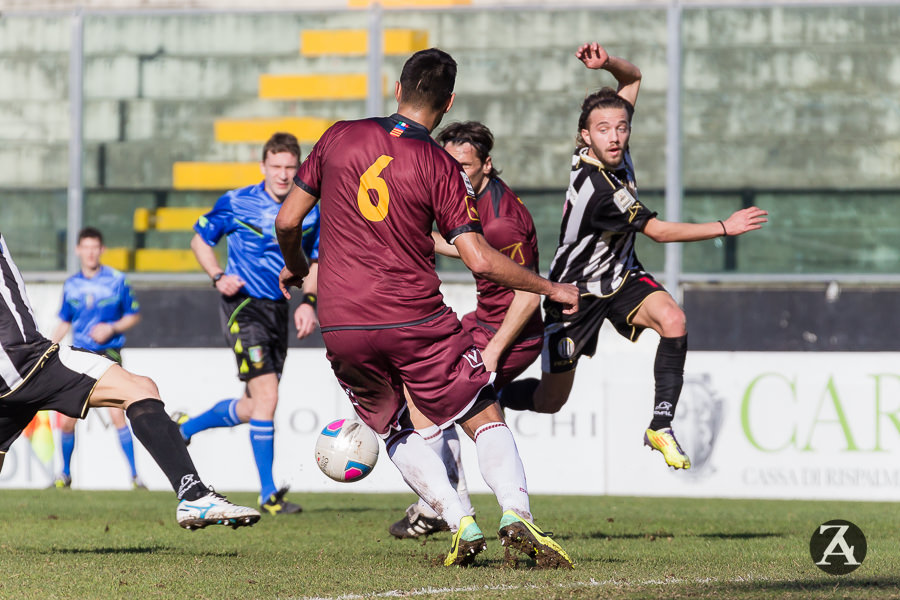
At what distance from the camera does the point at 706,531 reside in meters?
7.83

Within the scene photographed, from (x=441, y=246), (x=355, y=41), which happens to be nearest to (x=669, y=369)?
(x=441, y=246)

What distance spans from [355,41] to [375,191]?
10301 millimetres

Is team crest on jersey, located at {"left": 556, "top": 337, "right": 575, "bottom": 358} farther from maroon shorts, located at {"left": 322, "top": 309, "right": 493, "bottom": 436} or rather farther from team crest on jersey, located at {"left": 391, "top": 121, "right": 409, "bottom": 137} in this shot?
team crest on jersey, located at {"left": 391, "top": 121, "right": 409, "bottom": 137}

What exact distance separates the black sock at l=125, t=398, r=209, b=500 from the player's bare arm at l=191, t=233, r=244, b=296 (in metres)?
3.26

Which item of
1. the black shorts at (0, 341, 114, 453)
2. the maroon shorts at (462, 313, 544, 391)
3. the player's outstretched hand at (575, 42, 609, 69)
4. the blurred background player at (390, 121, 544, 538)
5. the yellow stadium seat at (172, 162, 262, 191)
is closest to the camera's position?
the black shorts at (0, 341, 114, 453)

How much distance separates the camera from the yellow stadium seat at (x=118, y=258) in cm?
1513

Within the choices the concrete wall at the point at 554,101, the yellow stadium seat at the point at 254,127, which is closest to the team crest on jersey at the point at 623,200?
the concrete wall at the point at 554,101

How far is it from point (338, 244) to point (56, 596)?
169 cm

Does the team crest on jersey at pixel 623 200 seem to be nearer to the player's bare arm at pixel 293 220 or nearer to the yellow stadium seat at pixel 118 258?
the player's bare arm at pixel 293 220

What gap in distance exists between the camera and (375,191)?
527 centimetres

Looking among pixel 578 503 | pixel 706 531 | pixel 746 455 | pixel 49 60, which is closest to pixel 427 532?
pixel 706 531

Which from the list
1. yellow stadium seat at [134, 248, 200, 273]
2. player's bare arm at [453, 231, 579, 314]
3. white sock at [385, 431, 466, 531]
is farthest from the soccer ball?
yellow stadium seat at [134, 248, 200, 273]

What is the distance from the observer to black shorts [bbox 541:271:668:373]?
286 inches

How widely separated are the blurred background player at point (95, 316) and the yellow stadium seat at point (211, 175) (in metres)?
3.60
